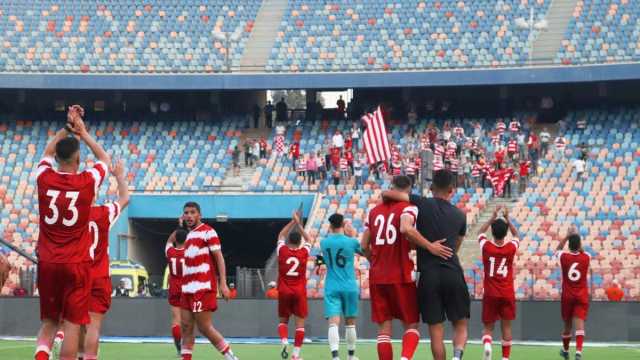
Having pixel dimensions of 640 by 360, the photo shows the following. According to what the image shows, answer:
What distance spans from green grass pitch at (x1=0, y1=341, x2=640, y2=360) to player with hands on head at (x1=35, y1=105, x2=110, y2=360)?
896 cm

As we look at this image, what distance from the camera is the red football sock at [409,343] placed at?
528 inches

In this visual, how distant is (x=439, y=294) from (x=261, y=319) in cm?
1565

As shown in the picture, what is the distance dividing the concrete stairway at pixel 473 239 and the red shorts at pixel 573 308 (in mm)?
12534

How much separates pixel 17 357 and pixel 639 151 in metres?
23.8

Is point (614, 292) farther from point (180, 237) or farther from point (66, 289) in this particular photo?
point (66, 289)

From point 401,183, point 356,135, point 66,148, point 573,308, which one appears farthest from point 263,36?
point 66,148

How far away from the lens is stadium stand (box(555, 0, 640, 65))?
1656 inches

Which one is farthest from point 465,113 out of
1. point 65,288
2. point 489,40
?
point 65,288

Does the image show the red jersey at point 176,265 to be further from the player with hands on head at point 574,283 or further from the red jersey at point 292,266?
the player with hands on head at point 574,283

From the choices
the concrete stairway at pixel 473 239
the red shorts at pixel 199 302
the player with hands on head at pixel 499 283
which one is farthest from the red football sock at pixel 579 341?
the concrete stairway at pixel 473 239

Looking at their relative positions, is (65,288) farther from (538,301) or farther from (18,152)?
(18,152)

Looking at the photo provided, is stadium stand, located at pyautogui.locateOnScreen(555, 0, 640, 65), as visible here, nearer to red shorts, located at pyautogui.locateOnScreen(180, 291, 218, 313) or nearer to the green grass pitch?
the green grass pitch

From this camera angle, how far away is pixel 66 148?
1130 centimetres


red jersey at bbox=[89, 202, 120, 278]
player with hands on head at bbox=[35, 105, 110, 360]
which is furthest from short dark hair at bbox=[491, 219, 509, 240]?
player with hands on head at bbox=[35, 105, 110, 360]
